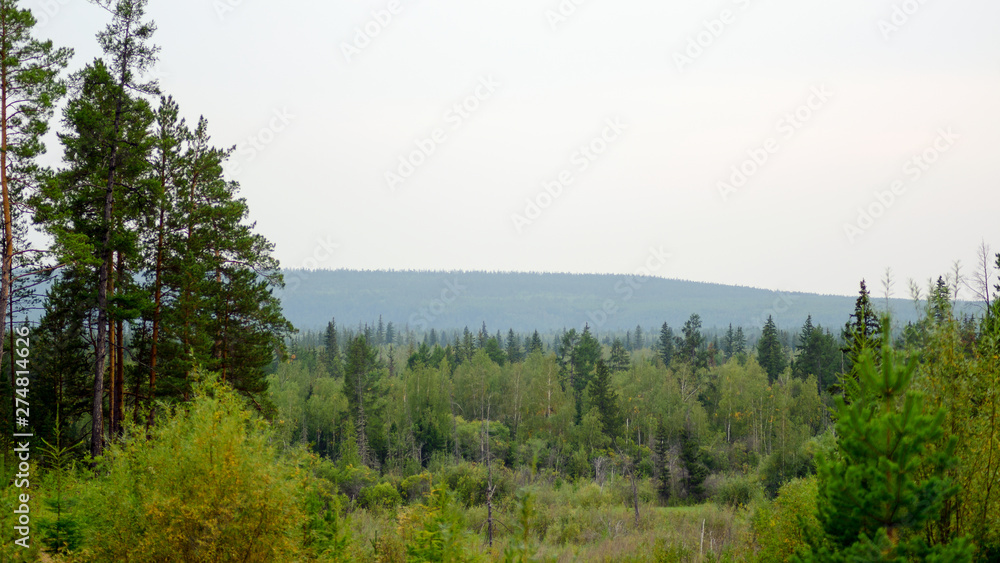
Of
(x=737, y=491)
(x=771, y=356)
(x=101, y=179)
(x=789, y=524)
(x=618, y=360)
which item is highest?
(x=101, y=179)

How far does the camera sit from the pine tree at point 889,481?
32.0 feet

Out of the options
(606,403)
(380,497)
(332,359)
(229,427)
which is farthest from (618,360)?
(229,427)

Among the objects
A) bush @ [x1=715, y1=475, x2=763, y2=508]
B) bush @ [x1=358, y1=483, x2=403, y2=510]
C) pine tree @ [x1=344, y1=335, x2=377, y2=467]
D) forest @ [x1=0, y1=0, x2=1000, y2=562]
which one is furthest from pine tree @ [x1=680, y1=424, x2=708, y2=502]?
pine tree @ [x1=344, y1=335, x2=377, y2=467]

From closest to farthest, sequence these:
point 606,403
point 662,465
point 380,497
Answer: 1. point 380,497
2. point 662,465
3. point 606,403

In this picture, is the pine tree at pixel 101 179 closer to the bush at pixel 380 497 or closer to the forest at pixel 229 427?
the forest at pixel 229 427

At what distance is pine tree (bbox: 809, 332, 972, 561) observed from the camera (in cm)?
976

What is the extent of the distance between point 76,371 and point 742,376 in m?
66.9

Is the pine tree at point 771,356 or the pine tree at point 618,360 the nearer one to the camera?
the pine tree at point 771,356

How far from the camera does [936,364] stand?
1173 centimetres

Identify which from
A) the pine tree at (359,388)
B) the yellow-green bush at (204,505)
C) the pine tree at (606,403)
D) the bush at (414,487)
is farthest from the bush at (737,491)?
the yellow-green bush at (204,505)

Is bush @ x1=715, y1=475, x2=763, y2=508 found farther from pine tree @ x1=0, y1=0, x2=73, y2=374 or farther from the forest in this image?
pine tree @ x1=0, y1=0, x2=73, y2=374

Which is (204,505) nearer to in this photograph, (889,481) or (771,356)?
(889,481)

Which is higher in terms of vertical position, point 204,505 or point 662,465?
point 204,505

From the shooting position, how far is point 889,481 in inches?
390
